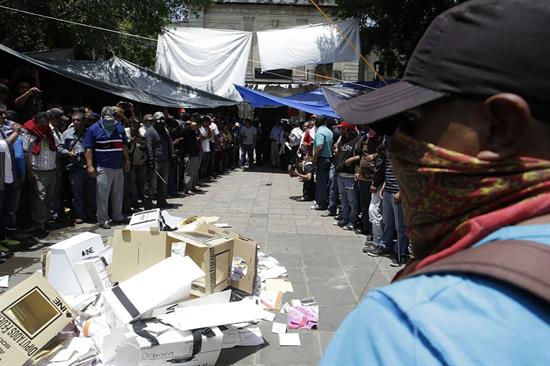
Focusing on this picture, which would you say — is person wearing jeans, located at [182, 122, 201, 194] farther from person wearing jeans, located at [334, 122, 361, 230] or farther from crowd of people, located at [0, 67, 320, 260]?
person wearing jeans, located at [334, 122, 361, 230]

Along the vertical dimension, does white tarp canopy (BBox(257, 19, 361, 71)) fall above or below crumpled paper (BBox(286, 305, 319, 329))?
above

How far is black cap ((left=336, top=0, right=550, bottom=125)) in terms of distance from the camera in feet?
2.34

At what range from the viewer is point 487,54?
73 centimetres

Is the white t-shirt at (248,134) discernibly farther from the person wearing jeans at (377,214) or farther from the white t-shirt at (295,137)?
the person wearing jeans at (377,214)

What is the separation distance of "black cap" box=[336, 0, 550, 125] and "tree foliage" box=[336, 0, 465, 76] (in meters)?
12.3

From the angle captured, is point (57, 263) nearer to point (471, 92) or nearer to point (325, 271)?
point (325, 271)

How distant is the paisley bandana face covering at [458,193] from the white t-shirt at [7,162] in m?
5.93

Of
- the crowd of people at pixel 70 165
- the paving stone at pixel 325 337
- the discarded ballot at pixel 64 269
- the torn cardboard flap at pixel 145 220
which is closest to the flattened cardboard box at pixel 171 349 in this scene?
the paving stone at pixel 325 337

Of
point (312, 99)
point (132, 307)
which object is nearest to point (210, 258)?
point (132, 307)

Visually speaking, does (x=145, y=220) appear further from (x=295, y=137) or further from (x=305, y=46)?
(x=305, y=46)

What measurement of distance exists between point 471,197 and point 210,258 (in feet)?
10.5

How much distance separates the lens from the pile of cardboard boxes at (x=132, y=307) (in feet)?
9.64

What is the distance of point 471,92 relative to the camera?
745 mm

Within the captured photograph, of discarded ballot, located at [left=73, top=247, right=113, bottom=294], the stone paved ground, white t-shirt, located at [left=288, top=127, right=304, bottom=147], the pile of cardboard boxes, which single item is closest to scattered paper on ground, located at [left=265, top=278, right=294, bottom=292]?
the stone paved ground
